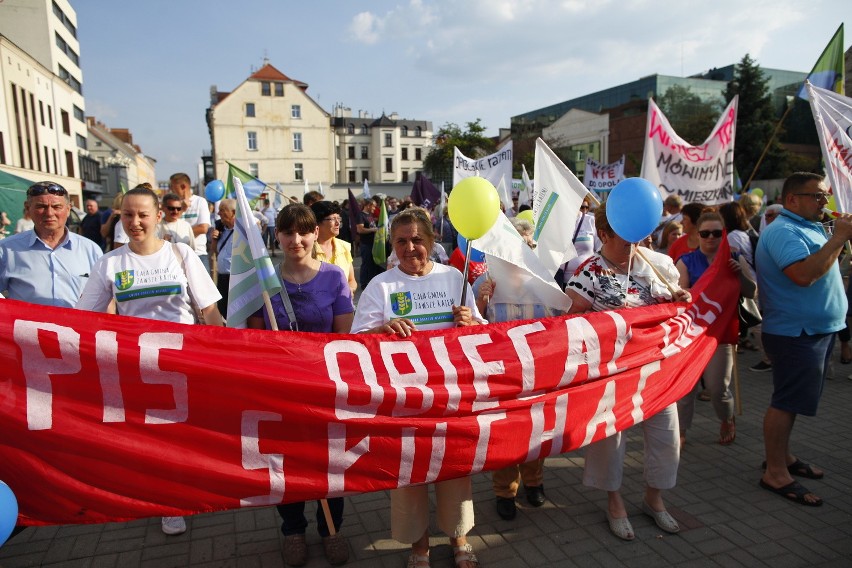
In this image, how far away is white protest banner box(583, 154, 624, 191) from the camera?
50.1 ft

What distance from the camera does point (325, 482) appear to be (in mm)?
2756

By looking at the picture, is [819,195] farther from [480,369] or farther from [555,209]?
[480,369]

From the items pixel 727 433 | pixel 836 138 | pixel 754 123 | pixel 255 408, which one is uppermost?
pixel 754 123

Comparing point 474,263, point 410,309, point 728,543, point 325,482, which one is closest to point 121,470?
point 325,482

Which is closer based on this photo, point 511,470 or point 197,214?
point 511,470

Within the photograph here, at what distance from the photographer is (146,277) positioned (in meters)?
3.24

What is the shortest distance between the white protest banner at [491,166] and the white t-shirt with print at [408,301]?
269 inches

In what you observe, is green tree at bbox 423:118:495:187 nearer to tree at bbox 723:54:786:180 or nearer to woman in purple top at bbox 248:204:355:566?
tree at bbox 723:54:786:180

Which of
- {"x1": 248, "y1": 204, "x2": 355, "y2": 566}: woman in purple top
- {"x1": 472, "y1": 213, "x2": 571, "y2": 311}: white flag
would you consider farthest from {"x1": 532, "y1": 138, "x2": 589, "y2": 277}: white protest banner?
{"x1": 248, "y1": 204, "x2": 355, "y2": 566}: woman in purple top

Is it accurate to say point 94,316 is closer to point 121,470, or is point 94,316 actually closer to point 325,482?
point 121,470

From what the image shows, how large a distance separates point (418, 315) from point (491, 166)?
7.47 metres

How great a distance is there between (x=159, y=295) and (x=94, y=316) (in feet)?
2.18

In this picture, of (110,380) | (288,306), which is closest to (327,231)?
(288,306)

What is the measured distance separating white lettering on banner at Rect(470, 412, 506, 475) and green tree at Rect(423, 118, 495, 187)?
140 feet
